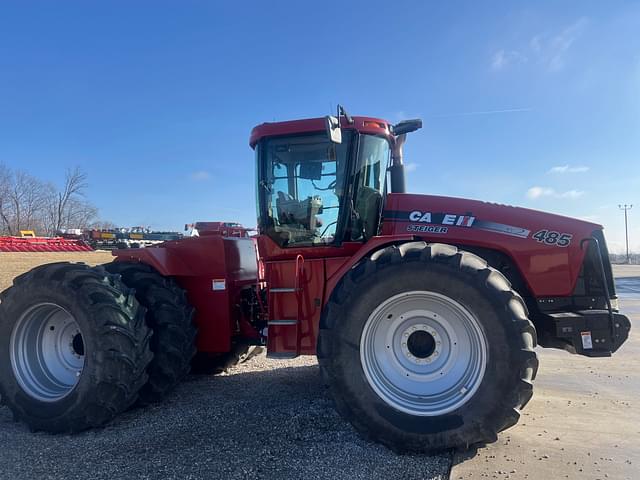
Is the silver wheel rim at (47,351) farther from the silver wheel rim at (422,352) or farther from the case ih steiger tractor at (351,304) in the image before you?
the silver wheel rim at (422,352)

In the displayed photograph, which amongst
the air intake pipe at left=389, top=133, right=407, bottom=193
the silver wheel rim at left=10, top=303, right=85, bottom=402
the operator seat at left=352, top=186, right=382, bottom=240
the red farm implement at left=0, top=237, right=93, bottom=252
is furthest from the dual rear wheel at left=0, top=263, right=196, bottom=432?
the red farm implement at left=0, top=237, right=93, bottom=252

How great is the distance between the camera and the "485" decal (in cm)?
415

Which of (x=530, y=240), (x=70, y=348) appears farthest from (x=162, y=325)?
(x=530, y=240)

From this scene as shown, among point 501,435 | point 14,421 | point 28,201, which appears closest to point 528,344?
point 501,435

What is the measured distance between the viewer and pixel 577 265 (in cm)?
412

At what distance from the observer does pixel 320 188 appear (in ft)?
15.2

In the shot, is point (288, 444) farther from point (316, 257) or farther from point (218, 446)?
point (316, 257)

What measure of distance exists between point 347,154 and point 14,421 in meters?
3.93

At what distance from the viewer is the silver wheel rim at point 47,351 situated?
177 inches

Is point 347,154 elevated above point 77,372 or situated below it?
above

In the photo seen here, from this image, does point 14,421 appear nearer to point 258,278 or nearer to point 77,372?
point 77,372

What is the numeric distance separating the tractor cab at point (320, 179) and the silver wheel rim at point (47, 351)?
2.16 meters

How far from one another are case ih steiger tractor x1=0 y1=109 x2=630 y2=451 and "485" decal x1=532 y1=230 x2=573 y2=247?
0.5 inches

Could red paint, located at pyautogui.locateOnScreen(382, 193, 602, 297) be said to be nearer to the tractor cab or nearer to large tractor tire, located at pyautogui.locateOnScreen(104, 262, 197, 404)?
the tractor cab
